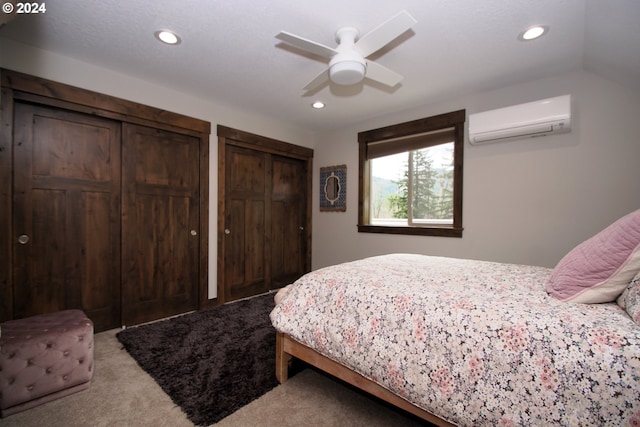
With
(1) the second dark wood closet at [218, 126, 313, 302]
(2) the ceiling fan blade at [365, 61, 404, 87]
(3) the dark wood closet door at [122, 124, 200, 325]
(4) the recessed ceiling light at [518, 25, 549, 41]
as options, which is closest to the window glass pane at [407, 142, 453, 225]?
(4) the recessed ceiling light at [518, 25, 549, 41]

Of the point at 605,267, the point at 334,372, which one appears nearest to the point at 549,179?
the point at 605,267

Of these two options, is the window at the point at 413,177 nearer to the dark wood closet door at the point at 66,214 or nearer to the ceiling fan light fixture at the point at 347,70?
the ceiling fan light fixture at the point at 347,70

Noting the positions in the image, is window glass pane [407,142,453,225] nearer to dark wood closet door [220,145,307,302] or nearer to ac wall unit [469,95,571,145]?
ac wall unit [469,95,571,145]

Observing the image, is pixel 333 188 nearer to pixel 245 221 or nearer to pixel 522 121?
pixel 245 221

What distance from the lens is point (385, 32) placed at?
1659mm

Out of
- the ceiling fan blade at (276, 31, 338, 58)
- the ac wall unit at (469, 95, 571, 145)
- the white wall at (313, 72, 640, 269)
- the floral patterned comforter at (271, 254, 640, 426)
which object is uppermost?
→ the ceiling fan blade at (276, 31, 338, 58)

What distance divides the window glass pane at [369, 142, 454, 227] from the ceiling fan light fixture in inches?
74.0

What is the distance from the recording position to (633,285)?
1.05m

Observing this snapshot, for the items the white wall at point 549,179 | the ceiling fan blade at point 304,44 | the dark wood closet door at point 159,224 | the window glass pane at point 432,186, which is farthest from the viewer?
the window glass pane at point 432,186

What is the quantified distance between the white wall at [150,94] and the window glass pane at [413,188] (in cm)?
151

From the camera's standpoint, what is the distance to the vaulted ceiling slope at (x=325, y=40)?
69.0 inches

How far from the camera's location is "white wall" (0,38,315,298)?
220 centimetres

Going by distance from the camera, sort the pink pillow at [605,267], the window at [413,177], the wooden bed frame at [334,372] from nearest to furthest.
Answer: the pink pillow at [605,267], the wooden bed frame at [334,372], the window at [413,177]

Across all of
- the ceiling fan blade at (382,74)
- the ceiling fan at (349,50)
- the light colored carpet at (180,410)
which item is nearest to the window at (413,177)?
the ceiling fan blade at (382,74)
